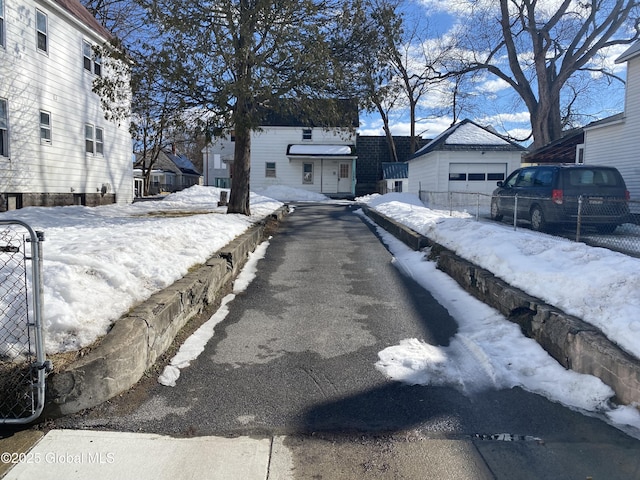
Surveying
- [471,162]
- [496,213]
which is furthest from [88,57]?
[471,162]

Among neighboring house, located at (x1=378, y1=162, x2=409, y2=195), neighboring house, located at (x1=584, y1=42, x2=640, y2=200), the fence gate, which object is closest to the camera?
the fence gate

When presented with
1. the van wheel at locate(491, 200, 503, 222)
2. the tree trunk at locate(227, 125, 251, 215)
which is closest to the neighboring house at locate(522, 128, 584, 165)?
the van wheel at locate(491, 200, 503, 222)

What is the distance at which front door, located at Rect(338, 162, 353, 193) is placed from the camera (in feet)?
121

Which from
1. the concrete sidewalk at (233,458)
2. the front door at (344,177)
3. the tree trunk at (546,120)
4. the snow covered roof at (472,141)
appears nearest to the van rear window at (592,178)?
the concrete sidewalk at (233,458)

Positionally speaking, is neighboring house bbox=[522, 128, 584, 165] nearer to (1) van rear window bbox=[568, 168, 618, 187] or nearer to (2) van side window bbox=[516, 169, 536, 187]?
(2) van side window bbox=[516, 169, 536, 187]

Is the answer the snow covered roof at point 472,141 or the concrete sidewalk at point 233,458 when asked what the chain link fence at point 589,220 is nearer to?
the concrete sidewalk at point 233,458

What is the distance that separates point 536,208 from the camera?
12.5 meters

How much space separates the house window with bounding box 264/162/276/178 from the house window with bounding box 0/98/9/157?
81.7 feet

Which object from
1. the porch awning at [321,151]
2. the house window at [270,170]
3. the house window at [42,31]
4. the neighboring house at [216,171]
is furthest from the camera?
the neighboring house at [216,171]

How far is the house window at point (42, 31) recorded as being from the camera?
14.4m

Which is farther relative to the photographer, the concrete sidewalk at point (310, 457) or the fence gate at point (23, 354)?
the fence gate at point (23, 354)

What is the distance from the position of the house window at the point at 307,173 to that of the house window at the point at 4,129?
82.2 feet

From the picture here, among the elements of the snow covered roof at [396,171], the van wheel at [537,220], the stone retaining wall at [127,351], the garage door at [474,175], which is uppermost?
the snow covered roof at [396,171]

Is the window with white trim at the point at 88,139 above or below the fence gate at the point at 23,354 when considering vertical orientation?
above
